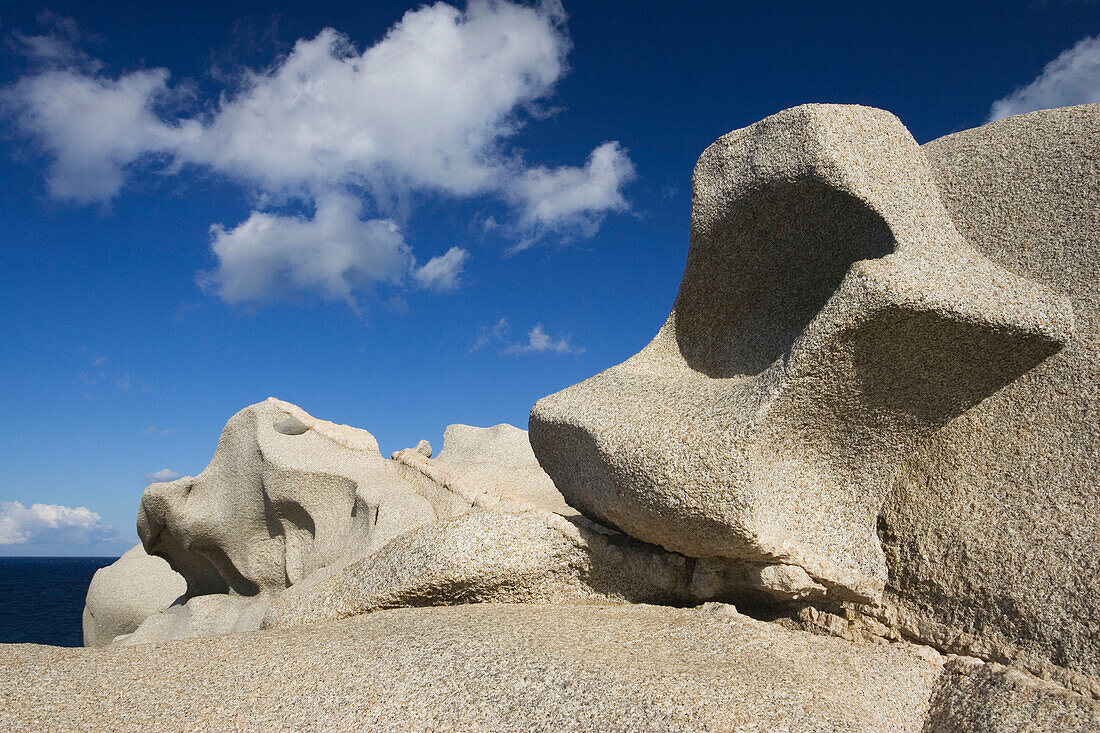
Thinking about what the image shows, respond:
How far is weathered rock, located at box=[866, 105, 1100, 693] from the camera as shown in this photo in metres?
3.68

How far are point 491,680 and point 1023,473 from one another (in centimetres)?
295

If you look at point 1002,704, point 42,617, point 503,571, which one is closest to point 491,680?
point 503,571

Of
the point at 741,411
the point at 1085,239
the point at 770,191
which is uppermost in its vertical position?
the point at 770,191

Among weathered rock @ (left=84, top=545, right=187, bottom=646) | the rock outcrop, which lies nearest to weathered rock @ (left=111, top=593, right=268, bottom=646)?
the rock outcrop

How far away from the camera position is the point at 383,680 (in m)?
3.45

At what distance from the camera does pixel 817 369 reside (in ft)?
13.6

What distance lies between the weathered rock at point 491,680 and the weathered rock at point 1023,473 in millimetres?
437

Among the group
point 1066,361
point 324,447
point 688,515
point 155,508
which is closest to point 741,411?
point 688,515

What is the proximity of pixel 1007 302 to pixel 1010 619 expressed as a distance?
1615mm

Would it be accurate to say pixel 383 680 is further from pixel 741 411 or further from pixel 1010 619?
pixel 1010 619

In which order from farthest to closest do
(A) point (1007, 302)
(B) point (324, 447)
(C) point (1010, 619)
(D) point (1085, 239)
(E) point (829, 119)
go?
(B) point (324, 447) → (E) point (829, 119) → (D) point (1085, 239) → (A) point (1007, 302) → (C) point (1010, 619)

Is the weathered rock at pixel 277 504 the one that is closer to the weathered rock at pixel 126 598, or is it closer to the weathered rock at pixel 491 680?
the weathered rock at pixel 126 598

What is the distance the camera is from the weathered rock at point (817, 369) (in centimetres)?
406

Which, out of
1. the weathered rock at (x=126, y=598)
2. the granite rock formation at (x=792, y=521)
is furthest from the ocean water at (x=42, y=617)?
the granite rock formation at (x=792, y=521)
